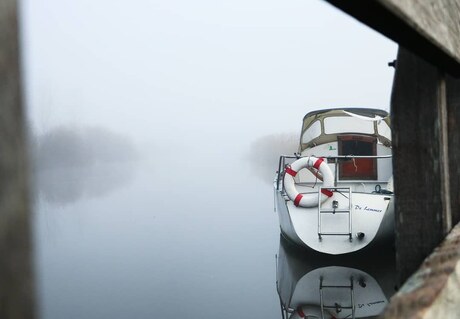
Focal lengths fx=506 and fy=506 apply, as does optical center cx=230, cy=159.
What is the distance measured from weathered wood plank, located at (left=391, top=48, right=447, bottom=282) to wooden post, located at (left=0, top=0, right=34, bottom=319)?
1238 mm

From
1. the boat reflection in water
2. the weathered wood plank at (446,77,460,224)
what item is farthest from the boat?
the weathered wood plank at (446,77,460,224)

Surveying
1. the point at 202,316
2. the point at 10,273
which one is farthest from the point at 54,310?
the point at 10,273

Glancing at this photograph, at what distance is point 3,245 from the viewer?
0.31m

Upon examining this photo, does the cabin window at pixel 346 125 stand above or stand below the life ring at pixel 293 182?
above

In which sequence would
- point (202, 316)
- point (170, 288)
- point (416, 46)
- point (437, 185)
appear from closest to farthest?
1. point (416, 46)
2. point (437, 185)
3. point (202, 316)
4. point (170, 288)

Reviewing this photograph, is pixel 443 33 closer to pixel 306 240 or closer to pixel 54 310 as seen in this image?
pixel 306 240

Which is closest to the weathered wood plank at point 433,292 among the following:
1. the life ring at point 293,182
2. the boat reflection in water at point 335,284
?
the boat reflection in water at point 335,284

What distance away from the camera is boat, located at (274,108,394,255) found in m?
7.57

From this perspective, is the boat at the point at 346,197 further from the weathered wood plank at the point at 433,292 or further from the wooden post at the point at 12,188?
the wooden post at the point at 12,188

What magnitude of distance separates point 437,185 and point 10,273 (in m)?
1.28

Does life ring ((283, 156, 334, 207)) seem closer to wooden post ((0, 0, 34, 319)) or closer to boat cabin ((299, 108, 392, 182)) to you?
boat cabin ((299, 108, 392, 182))

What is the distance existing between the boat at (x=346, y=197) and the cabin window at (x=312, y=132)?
0.48 m

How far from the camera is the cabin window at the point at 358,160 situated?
10039 mm

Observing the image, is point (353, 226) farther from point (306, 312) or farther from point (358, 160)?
point (358, 160)
